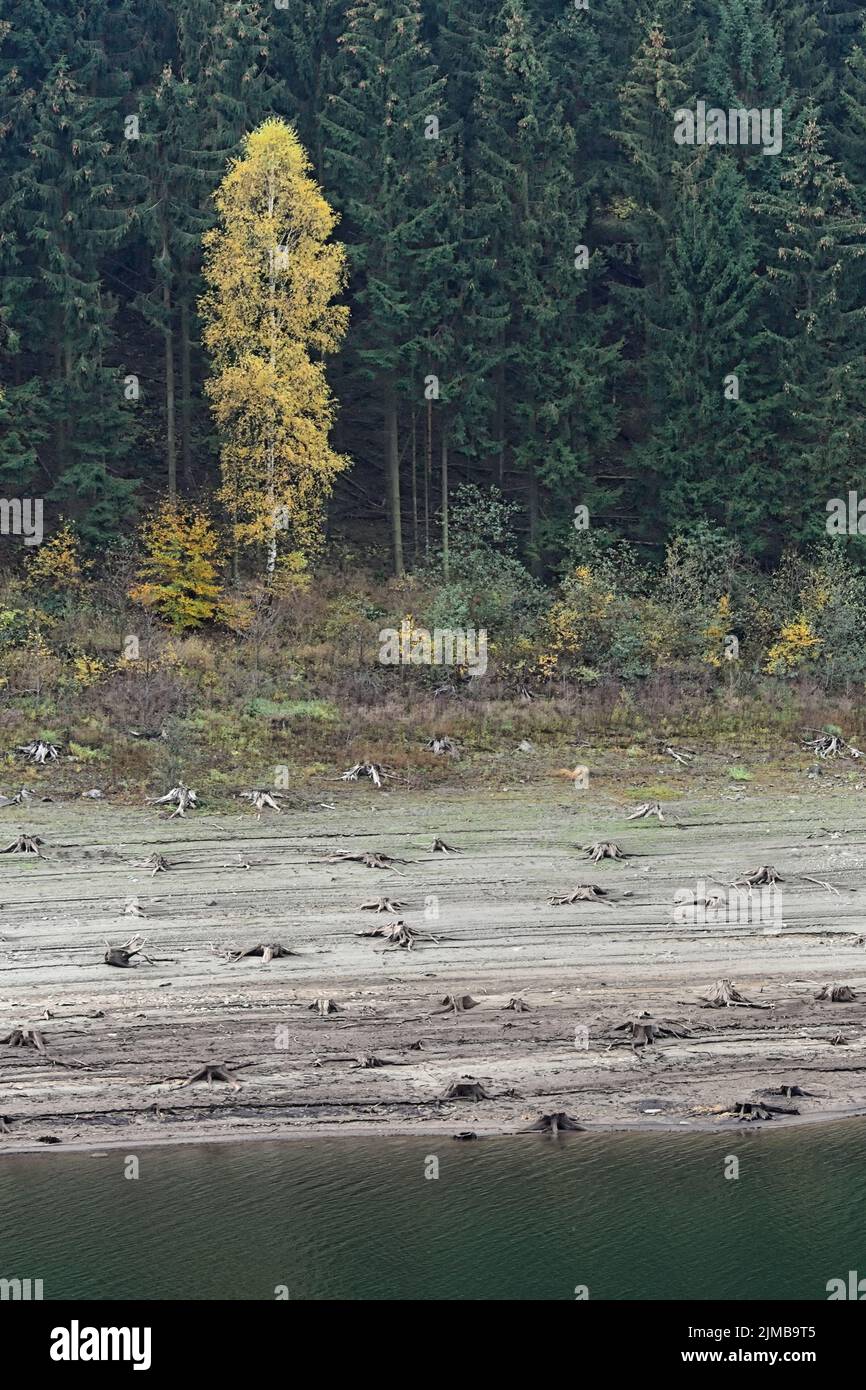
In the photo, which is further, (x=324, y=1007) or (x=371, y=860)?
(x=371, y=860)

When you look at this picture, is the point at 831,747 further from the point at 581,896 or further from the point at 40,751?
the point at 40,751

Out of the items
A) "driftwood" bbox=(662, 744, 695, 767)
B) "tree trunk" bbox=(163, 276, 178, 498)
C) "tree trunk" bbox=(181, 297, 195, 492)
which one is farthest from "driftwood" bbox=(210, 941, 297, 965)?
"tree trunk" bbox=(181, 297, 195, 492)

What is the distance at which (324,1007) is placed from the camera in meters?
19.1

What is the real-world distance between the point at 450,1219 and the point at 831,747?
18.3m

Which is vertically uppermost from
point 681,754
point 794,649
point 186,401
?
point 186,401

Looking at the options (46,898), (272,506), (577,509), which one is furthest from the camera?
(577,509)

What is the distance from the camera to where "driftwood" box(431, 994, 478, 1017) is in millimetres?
19094

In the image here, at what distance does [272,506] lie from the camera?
3612 cm

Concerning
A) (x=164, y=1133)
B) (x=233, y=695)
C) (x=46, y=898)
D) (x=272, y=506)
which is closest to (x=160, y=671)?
(x=233, y=695)

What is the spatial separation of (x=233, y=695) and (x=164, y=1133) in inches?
669

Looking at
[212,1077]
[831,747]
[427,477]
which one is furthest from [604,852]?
[427,477]

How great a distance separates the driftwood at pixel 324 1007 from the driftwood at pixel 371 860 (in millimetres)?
4781

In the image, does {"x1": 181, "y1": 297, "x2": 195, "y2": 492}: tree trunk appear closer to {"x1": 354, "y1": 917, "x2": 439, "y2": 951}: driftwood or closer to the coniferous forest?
the coniferous forest
